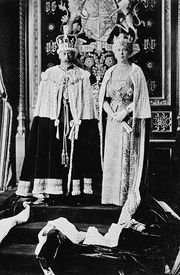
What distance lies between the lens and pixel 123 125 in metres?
3.55

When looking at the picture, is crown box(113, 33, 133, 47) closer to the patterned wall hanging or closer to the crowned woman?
the crowned woman

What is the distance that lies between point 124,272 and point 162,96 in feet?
5.34

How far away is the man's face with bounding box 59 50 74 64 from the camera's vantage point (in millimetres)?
3535

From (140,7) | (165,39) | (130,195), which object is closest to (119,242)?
(130,195)

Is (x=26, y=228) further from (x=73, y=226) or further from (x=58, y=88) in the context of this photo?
(x=58, y=88)

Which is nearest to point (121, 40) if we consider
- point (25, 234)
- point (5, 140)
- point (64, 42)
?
point (64, 42)

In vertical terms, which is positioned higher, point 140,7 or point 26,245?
point 140,7

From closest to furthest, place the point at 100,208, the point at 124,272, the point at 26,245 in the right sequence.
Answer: the point at 124,272
the point at 26,245
the point at 100,208

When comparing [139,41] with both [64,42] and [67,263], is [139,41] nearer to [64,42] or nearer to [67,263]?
[64,42]

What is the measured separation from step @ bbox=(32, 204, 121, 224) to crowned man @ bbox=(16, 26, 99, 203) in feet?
0.43

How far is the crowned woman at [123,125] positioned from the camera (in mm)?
3504

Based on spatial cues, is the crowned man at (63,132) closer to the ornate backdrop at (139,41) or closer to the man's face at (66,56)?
the man's face at (66,56)

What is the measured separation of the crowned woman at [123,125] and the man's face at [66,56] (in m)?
0.34

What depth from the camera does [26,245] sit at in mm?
3207
